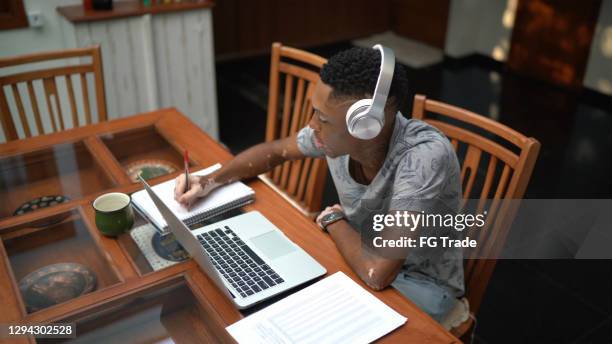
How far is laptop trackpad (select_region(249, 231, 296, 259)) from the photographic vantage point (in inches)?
47.4

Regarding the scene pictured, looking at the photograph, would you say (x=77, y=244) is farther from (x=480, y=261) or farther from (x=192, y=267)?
(x=480, y=261)

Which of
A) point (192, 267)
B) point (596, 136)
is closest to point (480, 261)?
point (192, 267)

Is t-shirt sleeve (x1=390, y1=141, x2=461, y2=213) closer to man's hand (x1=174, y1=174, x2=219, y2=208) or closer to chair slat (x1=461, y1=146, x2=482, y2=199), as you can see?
chair slat (x1=461, y1=146, x2=482, y2=199)

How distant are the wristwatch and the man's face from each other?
15 centimetres

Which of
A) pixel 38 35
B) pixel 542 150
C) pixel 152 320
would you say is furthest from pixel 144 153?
pixel 542 150

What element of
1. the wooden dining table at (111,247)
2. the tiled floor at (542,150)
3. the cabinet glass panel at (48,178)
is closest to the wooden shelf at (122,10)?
the tiled floor at (542,150)

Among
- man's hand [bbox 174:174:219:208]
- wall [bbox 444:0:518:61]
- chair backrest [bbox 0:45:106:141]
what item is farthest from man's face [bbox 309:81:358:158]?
wall [bbox 444:0:518:61]

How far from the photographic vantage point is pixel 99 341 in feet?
3.33

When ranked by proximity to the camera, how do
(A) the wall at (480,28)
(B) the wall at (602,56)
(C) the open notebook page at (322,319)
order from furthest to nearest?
(A) the wall at (480,28), (B) the wall at (602,56), (C) the open notebook page at (322,319)

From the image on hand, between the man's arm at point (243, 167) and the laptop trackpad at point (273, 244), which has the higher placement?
the man's arm at point (243, 167)

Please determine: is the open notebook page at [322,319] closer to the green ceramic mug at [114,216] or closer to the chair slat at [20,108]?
the green ceramic mug at [114,216]

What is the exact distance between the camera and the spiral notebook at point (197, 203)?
131 centimetres

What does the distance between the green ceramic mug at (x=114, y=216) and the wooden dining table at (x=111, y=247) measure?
0.02 metres

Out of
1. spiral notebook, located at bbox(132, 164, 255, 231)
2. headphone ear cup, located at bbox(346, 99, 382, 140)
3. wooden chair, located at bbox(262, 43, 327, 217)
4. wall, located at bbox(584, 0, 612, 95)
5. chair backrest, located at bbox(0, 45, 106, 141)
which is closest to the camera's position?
headphone ear cup, located at bbox(346, 99, 382, 140)
